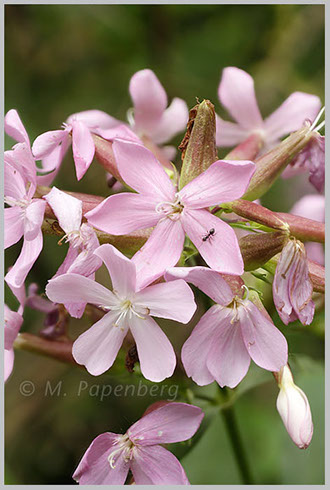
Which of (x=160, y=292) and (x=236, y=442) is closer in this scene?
(x=160, y=292)

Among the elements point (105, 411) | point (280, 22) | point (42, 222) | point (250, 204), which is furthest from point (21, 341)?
point (280, 22)

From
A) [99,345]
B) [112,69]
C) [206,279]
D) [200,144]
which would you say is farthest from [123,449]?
[112,69]

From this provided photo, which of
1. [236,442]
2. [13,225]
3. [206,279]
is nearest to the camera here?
[206,279]

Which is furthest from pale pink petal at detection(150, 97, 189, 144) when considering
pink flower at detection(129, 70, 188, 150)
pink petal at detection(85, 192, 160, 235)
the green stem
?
the green stem

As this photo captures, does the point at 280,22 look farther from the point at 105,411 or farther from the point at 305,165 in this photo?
the point at 105,411

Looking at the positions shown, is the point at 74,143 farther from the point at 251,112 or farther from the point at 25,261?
the point at 251,112

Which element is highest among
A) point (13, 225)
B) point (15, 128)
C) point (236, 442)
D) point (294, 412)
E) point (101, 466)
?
point (15, 128)

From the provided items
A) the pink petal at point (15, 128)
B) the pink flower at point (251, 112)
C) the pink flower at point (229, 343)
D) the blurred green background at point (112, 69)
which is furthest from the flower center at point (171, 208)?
the blurred green background at point (112, 69)

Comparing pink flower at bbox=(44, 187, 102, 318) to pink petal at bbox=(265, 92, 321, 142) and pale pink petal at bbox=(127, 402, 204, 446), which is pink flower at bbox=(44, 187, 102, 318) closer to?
pale pink petal at bbox=(127, 402, 204, 446)
